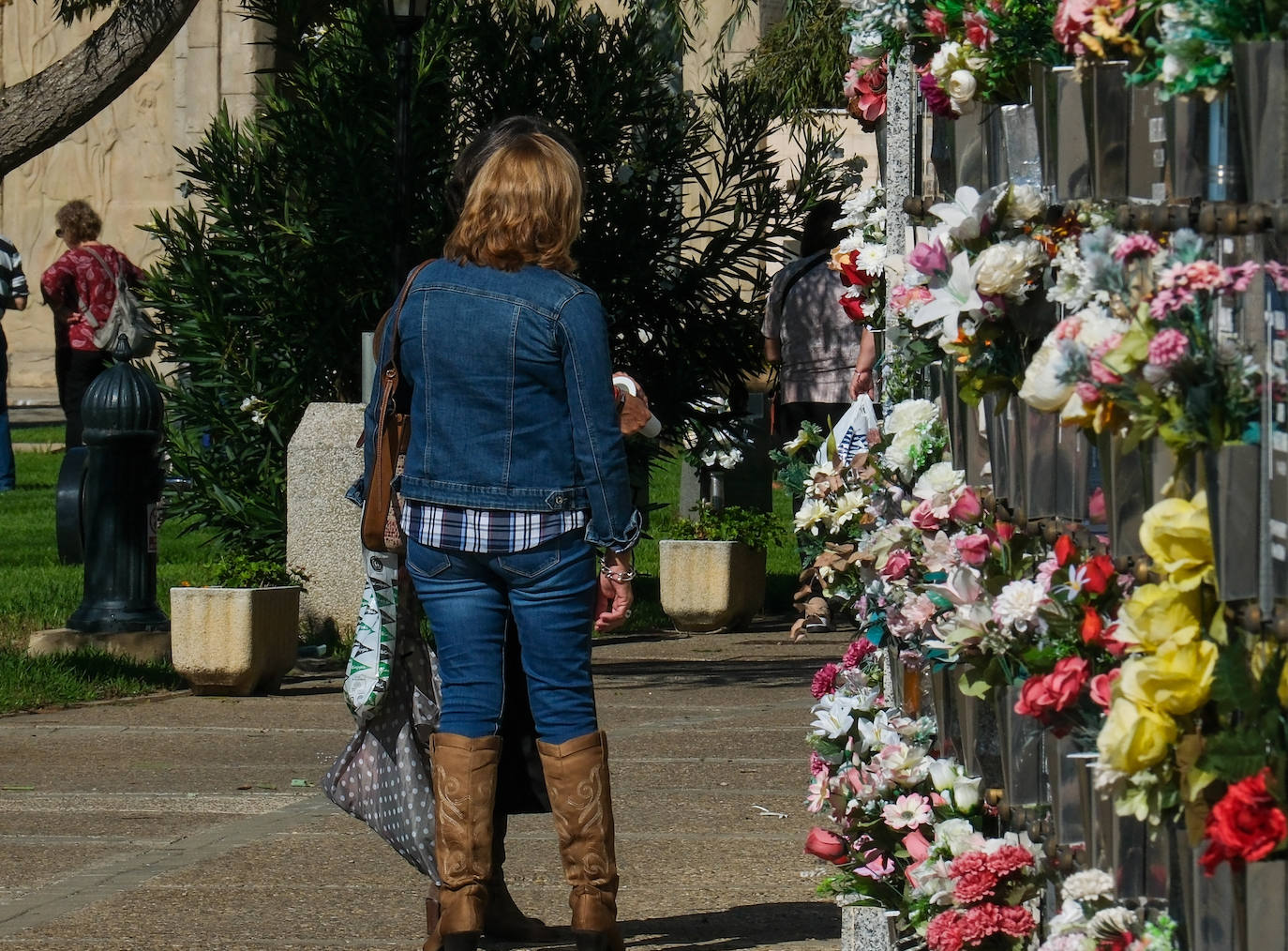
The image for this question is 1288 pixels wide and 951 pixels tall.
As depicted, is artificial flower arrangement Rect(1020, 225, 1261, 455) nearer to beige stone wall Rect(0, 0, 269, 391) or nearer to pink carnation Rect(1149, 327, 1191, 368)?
pink carnation Rect(1149, 327, 1191, 368)

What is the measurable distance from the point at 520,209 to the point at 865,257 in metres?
0.87

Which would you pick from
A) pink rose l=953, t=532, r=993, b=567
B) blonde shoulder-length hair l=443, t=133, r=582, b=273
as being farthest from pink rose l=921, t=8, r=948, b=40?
blonde shoulder-length hair l=443, t=133, r=582, b=273

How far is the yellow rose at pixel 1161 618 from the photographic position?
2426 mm

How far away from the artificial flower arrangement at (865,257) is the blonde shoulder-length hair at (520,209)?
74 centimetres

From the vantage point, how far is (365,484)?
4.79m

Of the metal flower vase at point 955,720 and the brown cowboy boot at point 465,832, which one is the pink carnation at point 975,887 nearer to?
the metal flower vase at point 955,720

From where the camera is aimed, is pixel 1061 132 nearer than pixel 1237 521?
No

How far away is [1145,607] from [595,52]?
8.86 m

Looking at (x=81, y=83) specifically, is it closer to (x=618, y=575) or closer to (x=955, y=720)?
(x=618, y=575)

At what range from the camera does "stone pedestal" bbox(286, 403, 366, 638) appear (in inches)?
394

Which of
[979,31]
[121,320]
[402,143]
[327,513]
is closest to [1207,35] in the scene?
[979,31]

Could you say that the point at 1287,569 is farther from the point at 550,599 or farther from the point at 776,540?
the point at 776,540

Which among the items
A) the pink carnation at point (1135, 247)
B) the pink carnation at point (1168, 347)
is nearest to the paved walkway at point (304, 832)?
the pink carnation at point (1135, 247)

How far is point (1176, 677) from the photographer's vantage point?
240cm
